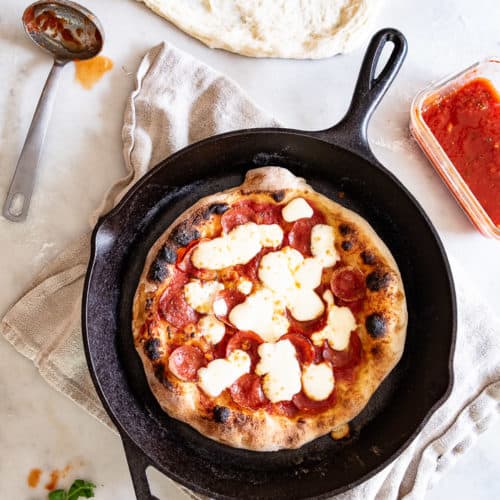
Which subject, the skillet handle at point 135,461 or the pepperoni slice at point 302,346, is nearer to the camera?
the skillet handle at point 135,461

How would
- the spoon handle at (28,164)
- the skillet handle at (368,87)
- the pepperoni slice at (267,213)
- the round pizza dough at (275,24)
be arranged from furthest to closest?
the round pizza dough at (275,24) → the spoon handle at (28,164) → the pepperoni slice at (267,213) → the skillet handle at (368,87)

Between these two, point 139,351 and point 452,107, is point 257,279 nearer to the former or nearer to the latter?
point 139,351

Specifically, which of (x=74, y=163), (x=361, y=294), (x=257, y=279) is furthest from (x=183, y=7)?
(x=361, y=294)

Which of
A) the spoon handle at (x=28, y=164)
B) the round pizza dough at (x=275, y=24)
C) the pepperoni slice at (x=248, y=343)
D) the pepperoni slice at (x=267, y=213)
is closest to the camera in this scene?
the pepperoni slice at (x=248, y=343)

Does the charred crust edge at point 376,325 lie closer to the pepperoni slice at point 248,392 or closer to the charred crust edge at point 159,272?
the pepperoni slice at point 248,392

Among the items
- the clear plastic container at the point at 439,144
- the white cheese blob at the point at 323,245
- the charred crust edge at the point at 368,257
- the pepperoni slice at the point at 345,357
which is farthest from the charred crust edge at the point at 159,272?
the clear plastic container at the point at 439,144
